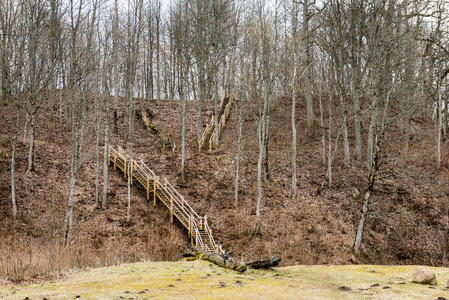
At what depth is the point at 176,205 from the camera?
1563 centimetres

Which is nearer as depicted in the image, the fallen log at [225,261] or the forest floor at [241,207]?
the fallen log at [225,261]

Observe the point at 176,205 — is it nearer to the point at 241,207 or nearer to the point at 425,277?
the point at 241,207

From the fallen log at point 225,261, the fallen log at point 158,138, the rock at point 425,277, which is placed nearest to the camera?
the rock at point 425,277

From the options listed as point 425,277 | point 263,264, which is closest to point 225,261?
point 263,264

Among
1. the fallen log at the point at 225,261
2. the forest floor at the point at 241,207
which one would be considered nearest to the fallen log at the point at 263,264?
the fallen log at the point at 225,261

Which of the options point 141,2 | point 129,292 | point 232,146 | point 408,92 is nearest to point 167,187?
point 232,146

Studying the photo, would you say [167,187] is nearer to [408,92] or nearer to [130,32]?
[130,32]

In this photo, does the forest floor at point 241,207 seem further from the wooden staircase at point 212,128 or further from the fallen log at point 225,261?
the fallen log at point 225,261

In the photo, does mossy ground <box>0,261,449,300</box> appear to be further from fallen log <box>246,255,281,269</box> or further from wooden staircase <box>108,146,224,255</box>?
wooden staircase <box>108,146,224,255</box>

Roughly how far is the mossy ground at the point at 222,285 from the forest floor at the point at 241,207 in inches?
80.1

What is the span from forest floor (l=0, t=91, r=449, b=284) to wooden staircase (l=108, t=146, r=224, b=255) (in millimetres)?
521

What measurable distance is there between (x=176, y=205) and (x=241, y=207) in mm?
3521

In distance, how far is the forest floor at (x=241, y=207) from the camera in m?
12.4

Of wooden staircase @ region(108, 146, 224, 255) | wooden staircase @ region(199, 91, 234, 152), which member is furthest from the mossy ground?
wooden staircase @ region(199, 91, 234, 152)
